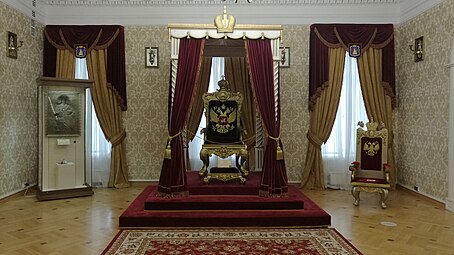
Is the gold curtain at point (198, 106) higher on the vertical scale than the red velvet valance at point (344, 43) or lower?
lower

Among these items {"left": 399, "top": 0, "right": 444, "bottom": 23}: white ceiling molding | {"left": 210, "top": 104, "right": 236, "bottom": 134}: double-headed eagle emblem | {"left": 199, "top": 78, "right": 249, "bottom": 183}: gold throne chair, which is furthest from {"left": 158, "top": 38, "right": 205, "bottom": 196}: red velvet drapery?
{"left": 399, "top": 0, "right": 444, "bottom": 23}: white ceiling molding

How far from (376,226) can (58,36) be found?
20.5ft

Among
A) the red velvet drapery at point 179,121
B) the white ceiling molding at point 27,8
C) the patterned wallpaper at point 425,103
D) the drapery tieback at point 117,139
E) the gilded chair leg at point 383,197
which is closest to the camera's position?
the red velvet drapery at point 179,121

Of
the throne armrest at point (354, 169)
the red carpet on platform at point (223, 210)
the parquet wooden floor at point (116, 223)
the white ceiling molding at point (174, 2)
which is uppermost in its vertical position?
the white ceiling molding at point (174, 2)

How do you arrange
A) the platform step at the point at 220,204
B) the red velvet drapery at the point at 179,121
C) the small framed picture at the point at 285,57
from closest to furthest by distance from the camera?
the platform step at the point at 220,204 → the red velvet drapery at the point at 179,121 → the small framed picture at the point at 285,57

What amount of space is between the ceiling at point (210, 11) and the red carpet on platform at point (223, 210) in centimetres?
332

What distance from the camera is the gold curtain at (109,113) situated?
7.54m

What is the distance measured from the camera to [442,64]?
6184 mm

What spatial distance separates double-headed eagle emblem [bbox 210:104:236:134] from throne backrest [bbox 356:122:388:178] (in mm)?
2076

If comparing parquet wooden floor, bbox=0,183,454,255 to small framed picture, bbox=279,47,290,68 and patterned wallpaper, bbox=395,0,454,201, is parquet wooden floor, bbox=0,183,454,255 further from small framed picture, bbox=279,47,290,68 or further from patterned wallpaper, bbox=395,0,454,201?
small framed picture, bbox=279,47,290,68

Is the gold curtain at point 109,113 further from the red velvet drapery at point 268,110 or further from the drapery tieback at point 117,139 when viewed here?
the red velvet drapery at point 268,110

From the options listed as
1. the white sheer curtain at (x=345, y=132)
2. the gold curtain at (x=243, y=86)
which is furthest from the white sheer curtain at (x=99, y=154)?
the white sheer curtain at (x=345, y=132)

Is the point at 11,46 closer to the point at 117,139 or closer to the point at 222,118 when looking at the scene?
the point at 117,139

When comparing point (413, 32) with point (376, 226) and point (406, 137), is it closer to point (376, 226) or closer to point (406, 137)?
point (406, 137)
